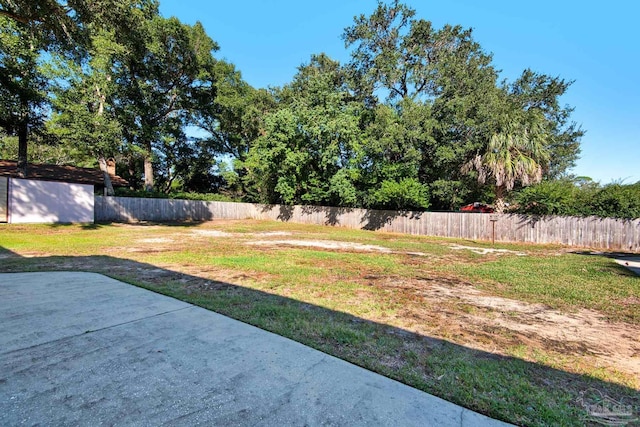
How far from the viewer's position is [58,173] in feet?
67.3

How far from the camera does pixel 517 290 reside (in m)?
5.18

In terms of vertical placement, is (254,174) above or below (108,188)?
above

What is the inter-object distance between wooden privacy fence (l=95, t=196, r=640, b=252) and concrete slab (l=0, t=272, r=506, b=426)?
1433 centimetres

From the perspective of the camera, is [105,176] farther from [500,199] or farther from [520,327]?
[500,199]

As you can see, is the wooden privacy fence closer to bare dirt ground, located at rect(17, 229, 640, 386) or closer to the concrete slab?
bare dirt ground, located at rect(17, 229, 640, 386)

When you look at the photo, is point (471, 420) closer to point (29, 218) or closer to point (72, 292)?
point (72, 292)

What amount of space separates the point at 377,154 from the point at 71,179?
20.5 meters

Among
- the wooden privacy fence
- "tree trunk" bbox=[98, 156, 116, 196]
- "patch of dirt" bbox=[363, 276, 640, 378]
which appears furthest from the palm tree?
"tree trunk" bbox=[98, 156, 116, 196]

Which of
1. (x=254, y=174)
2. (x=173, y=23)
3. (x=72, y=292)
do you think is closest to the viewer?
(x=72, y=292)

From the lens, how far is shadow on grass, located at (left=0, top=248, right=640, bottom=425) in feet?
6.55

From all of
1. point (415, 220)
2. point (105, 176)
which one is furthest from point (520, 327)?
point (105, 176)

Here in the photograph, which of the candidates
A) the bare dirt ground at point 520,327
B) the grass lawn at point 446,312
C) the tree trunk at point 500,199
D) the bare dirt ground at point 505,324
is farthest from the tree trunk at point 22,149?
the tree trunk at point 500,199

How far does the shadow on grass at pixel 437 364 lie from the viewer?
200 centimetres

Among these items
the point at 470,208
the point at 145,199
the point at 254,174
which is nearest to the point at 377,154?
the point at 470,208
